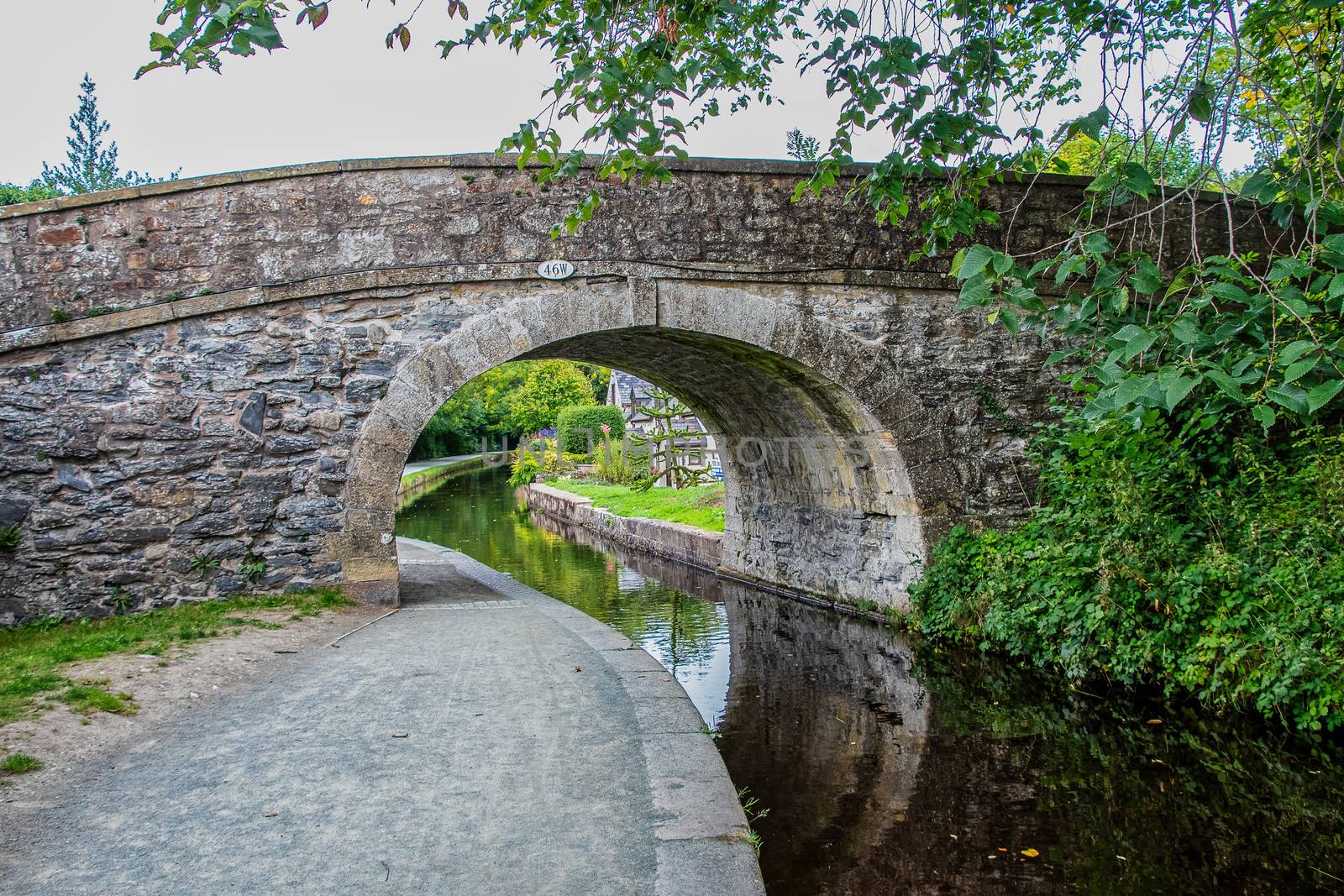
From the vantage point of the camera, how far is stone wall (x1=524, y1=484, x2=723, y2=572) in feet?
38.1

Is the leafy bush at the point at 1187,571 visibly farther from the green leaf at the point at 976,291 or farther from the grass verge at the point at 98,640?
the grass verge at the point at 98,640

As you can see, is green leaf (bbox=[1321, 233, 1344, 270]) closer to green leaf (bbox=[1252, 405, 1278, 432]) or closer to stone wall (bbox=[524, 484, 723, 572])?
green leaf (bbox=[1252, 405, 1278, 432])

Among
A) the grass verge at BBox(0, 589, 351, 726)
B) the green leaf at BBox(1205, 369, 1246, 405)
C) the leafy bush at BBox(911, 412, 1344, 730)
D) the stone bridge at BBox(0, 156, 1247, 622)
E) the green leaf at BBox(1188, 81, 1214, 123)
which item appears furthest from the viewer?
the stone bridge at BBox(0, 156, 1247, 622)

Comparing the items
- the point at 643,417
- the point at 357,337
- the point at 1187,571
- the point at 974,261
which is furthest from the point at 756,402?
the point at 643,417

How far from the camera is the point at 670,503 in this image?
49.3ft

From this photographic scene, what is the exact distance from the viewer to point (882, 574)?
8172 millimetres

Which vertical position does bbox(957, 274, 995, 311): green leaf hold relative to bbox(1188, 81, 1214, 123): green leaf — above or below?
below

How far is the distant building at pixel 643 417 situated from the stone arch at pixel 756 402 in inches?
272

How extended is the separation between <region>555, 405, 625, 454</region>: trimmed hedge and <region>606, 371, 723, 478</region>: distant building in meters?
0.49

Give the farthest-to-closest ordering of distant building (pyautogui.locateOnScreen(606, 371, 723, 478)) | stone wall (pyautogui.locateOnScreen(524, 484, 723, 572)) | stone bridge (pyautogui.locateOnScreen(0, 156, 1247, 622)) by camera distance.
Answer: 1. distant building (pyautogui.locateOnScreen(606, 371, 723, 478))
2. stone wall (pyautogui.locateOnScreen(524, 484, 723, 572))
3. stone bridge (pyautogui.locateOnScreen(0, 156, 1247, 622))

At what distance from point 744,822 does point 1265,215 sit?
24.7ft

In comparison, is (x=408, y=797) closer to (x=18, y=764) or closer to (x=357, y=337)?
(x=18, y=764)

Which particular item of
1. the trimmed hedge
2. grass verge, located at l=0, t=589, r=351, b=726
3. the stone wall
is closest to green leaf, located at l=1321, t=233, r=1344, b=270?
grass verge, located at l=0, t=589, r=351, b=726

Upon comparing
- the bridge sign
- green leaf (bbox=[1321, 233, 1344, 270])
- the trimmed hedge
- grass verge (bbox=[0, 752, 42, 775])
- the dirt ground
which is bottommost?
the dirt ground
